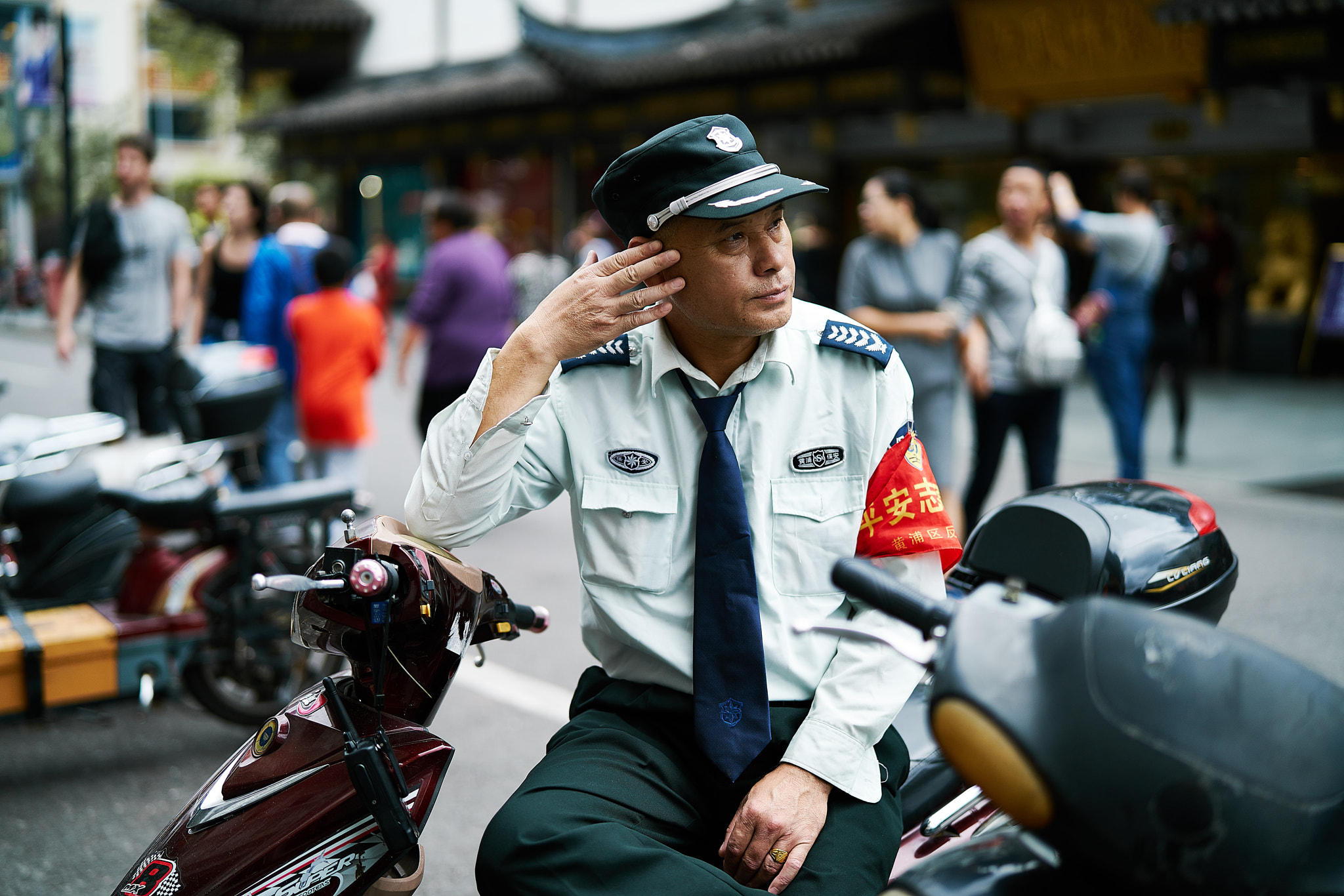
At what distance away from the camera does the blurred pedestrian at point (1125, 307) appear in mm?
6812

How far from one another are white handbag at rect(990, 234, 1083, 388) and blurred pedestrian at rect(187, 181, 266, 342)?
15.1ft

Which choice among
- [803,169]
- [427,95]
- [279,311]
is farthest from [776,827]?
[427,95]

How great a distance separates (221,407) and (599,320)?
337 centimetres

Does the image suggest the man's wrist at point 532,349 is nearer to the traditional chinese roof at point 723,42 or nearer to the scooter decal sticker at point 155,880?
the scooter decal sticker at point 155,880

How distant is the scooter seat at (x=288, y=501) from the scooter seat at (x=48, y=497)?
556 millimetres

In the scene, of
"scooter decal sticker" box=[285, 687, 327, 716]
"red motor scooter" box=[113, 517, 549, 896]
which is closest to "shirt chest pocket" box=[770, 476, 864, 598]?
"red motor scooter" box=[113, 517, 549, 896]

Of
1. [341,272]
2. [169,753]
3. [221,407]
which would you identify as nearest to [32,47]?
[341,272]

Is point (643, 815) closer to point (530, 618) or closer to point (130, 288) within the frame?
point (530, 618)

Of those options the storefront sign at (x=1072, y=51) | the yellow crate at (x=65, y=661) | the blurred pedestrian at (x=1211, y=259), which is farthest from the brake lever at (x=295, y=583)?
the blurred pedestrian at (x=1211, y=259)

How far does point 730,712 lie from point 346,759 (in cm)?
57

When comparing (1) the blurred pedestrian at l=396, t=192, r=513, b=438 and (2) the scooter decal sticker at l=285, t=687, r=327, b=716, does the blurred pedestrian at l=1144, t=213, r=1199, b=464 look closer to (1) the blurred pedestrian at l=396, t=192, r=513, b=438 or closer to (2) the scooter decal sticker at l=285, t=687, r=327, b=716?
(1) the blurred pedestrian at l=396, t=192, r=513, b=438

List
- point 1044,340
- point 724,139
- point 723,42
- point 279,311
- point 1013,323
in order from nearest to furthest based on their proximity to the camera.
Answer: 1. point 724,139
2. point 1044,340
3. point 1013,323
4. point 279,311
5. point 723,42

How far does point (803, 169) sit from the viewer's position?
17.7 m

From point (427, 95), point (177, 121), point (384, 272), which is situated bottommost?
point (384, 272)
